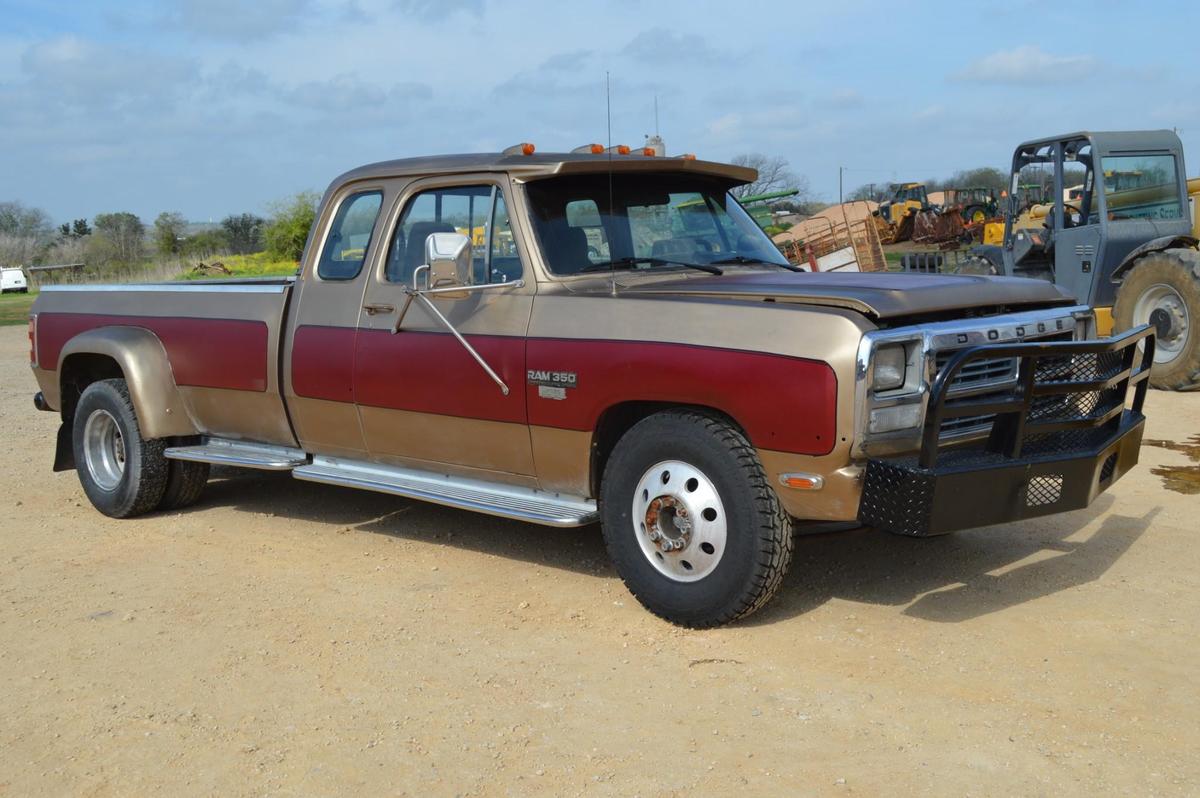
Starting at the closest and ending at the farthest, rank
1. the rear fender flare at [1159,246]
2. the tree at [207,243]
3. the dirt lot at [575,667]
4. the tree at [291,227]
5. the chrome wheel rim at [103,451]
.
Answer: the dirt lot at [575,667], the chrome wheel rim at [103,451], the rear fender flare at [1159,246], the tree at [291,227], the tree at [207,243]

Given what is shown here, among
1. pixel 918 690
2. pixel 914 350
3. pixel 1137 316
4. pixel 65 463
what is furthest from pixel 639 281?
pixel 1137 316

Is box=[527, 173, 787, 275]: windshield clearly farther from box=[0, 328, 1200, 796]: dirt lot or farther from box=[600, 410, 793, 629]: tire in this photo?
box=[0, 328, 1200, 796]: dirt lot

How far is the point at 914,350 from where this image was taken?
456 cm

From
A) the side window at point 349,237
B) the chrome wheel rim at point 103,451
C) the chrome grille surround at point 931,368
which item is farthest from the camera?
the chrome wheel rim at point 103,451

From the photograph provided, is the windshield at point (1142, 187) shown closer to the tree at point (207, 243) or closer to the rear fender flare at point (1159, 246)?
the rear fender flare at point (1159, 246)

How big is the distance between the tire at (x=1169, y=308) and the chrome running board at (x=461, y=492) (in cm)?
765

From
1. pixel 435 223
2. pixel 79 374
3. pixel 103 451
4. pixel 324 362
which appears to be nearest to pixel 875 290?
pixel 435 223

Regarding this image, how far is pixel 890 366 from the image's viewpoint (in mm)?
4516

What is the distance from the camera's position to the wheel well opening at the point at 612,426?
5176 millimetres

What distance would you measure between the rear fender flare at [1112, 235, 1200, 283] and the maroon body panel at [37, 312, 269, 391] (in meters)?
8.81

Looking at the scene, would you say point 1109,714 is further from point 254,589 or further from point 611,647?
point 254,589

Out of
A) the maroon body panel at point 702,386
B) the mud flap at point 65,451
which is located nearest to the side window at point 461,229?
the maroon body panel at point 702,386

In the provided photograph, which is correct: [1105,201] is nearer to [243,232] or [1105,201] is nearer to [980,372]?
[980,372]

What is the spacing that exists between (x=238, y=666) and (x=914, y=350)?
2.90m
